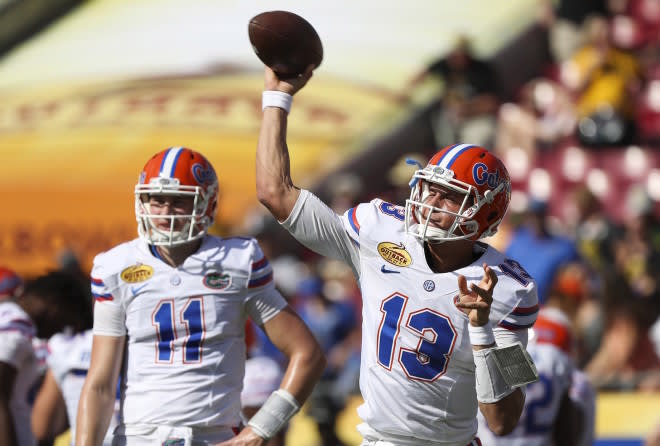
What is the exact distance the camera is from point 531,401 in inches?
199

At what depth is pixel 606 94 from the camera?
10.3m

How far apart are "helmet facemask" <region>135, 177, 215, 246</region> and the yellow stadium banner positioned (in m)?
7.43

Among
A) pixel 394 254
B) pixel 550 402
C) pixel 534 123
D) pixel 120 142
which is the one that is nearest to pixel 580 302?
pixel 550 402

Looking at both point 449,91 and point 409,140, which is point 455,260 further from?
point 409,140

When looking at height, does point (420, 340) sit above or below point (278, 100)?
below

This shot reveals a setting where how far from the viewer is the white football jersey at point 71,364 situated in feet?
15.8

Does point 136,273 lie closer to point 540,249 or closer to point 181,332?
point 181,332

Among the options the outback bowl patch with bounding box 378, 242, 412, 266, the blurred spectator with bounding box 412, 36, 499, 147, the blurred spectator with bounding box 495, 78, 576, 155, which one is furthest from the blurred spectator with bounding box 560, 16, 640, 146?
the outback bowl patch with bounding box 378, 242, 412, 266

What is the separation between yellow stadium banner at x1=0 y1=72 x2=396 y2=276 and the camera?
12.3 metres

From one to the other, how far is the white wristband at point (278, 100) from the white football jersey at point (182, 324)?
2.40 ft

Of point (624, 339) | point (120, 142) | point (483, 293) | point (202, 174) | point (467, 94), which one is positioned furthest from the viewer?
point (120, 142)

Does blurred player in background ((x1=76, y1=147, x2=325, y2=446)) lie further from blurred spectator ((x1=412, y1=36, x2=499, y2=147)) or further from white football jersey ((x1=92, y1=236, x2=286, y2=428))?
blurred spectator ((x1=412, y1=36, x2=499, y2=147))

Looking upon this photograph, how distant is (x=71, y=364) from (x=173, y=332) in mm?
1020

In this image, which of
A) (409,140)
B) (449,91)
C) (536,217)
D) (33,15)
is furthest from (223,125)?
(536,217)
